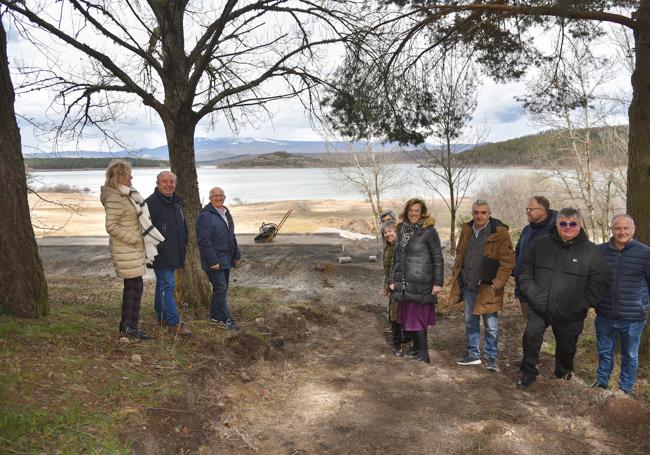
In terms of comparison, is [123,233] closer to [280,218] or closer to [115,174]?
[115,174]

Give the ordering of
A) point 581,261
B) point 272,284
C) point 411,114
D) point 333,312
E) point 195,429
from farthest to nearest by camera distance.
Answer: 1. point 272,284
2. point 333,312
3. point 411,114
4. point 581,261
5. point 195,429

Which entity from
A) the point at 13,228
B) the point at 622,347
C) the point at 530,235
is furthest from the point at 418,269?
the point at 13,228

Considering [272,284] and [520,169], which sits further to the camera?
[520,169]

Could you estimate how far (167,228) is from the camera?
498 cm

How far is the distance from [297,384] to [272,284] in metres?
6.86

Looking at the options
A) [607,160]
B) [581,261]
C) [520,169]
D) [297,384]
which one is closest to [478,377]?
[581,261]

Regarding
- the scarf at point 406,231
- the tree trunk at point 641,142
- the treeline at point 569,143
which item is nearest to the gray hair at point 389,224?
the scarf at point 406,231

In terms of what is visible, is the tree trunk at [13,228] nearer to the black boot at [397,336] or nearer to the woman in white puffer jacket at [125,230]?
the woman in white puffer jacket at [125,230]

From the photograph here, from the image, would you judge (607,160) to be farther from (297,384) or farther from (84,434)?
(84,434)

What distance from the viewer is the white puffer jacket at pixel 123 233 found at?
14.6ft

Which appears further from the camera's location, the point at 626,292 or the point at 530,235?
the point at 530,235

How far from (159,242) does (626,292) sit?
457 cm

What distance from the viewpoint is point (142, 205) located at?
462 cm

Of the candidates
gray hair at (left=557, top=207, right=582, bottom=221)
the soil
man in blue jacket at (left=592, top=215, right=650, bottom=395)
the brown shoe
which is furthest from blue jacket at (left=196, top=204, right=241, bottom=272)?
man in blue jacket at (left=592, top=215, right=650, bottom=395)
